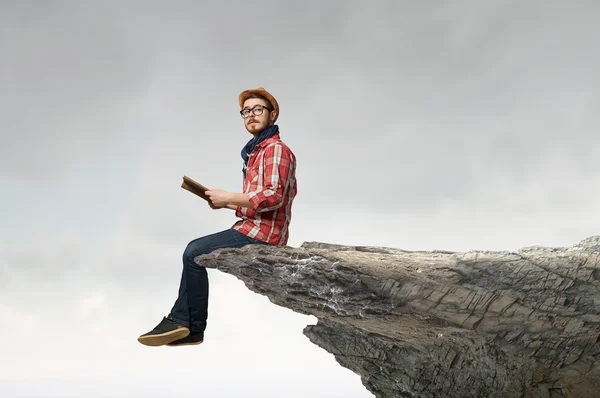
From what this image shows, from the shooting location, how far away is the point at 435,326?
6.62 m

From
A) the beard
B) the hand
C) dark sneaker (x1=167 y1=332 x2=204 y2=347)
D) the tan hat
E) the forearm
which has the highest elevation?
the tan hat

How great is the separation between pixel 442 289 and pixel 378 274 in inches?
Answer: 28.8

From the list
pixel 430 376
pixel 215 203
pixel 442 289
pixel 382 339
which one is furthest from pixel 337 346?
pixel 215 203

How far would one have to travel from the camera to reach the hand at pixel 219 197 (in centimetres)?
623

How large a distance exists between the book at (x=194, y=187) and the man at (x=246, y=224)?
13 centimetres

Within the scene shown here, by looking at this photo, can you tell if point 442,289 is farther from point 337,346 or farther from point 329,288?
point 337,346

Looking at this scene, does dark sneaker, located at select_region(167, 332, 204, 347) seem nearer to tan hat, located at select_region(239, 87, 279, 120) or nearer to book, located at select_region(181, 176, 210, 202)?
book, located at select_region(181, 176, 210, 202)

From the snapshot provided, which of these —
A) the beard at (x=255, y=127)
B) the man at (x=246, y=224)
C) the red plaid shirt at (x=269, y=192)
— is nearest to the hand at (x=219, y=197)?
the man at (x=246, y=224)

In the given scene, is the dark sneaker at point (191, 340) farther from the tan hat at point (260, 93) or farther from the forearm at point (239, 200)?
the tan hat at point (260, 93)

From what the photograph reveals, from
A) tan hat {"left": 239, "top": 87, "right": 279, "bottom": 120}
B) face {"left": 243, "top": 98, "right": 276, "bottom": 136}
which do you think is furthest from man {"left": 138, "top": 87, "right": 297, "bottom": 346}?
tan hat {"left": 239, "top": 87, "right": 279, "bottom": 120}

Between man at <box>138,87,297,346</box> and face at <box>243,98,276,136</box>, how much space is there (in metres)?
0.11

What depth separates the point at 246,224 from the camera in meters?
6.53

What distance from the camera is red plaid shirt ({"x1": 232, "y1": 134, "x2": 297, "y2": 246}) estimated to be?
623cm

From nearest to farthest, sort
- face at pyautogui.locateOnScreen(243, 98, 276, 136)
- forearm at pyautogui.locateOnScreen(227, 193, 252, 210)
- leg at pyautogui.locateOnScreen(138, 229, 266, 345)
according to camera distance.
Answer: forearm at pyautogui.locateOnScreen(227, 193, 252, 210) → leg at pyautogui.locateOnScreen(138, 229, 266, 345) → face at pyautogui.locateOnScreen(243, 98, 276, 136)
